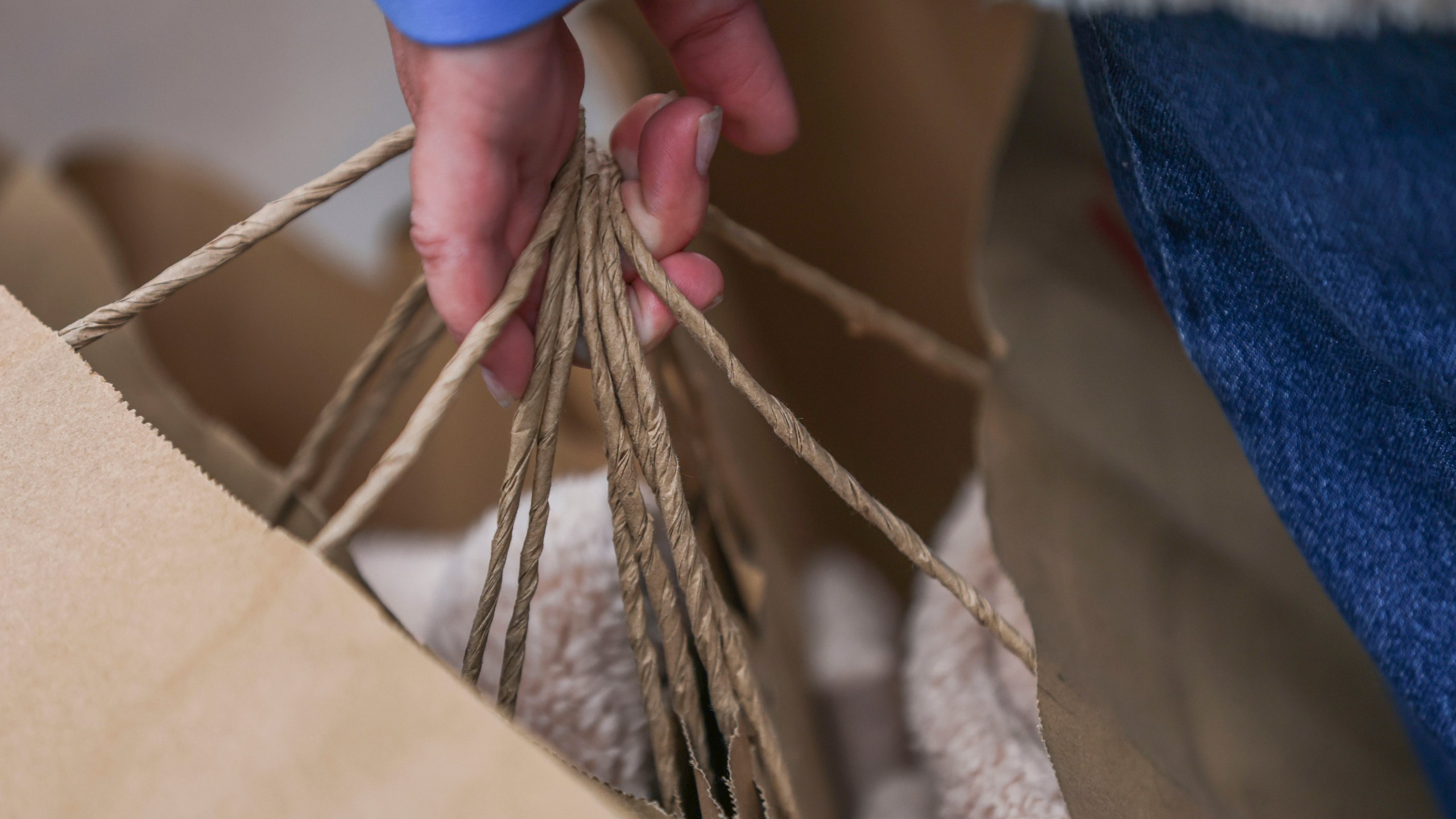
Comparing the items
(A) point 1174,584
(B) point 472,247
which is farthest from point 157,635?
(A) point 1174,584

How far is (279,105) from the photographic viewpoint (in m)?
→ 0.93

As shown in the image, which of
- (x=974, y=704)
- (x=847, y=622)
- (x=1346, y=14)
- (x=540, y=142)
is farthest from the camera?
(x=847, y=622)

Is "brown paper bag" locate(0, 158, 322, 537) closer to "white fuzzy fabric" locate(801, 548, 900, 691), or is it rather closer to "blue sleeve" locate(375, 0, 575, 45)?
"blue sleeve" locate(375, 0, 575, 45)

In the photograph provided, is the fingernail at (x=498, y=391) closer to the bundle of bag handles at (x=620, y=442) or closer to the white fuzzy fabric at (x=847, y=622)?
the bundle of bag handles at (x=620, y=442)

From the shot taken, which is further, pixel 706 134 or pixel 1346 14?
pixel 706 134

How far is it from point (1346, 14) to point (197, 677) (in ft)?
1.03

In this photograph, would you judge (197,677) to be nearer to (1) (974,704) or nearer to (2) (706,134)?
(2) (706,134)

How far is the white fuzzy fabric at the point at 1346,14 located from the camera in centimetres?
22

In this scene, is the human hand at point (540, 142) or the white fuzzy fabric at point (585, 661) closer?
the human hand at point (540, 142)

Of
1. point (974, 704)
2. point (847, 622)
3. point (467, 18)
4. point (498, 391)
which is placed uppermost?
point (467, 18)

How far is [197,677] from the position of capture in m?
0.24

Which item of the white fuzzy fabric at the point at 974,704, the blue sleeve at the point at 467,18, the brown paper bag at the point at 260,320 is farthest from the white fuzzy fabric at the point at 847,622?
the blue sleeve at the point at 467,18

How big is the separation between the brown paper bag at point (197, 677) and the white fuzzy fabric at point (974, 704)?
195 millimetres

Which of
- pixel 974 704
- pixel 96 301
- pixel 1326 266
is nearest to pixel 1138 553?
pixel 974 704
